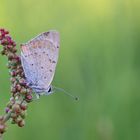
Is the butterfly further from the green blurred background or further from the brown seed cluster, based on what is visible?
the green blurred background

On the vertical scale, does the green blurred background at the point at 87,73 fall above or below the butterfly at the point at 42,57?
below

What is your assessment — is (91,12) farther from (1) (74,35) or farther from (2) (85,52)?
(2) (85,52)

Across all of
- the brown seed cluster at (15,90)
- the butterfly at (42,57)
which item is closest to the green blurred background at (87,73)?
the butterfly at (42,57)

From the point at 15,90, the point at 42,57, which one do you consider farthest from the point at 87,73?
the point at 15,90

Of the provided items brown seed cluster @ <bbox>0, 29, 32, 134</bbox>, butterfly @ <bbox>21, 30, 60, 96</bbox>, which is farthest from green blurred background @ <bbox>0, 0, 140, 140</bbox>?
brown seed cluster @ <bbox>0, 29, 32, 134</bbox>

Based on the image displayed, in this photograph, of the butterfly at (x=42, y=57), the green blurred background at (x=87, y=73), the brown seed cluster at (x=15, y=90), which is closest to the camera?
the brown seed cluster at (x=15, y=90)

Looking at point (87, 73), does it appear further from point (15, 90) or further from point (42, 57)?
point (15, 90)

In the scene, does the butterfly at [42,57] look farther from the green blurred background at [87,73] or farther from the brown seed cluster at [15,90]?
the green blurred background at [87,73]
